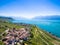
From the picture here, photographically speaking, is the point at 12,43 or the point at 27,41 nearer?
the point at 12,43

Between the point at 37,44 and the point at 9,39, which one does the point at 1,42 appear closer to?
the point at 9,39

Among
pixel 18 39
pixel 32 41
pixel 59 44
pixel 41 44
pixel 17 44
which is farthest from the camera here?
pixel 59 44

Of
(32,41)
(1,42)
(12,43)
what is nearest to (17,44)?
(12,43)

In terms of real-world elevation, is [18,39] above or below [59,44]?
above

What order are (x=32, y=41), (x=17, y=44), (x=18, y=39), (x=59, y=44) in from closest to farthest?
(x=17, y=44), (x=18, y=39), (x=32, y=41), (x=59, y=44)

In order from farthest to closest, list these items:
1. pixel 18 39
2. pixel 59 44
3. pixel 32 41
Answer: pixel 59 44 → pixel 32 41 → pixel 18 39

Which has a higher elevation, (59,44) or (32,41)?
(32,41)

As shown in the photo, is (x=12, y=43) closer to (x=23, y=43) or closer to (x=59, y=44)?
(x=23, y=43)

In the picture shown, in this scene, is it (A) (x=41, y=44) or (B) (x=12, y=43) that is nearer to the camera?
(B) (x=12, y=43)

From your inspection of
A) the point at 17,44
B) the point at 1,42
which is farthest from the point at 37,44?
the point at 1,42
